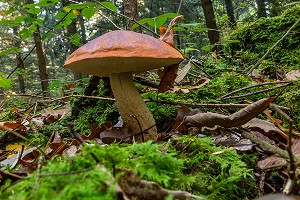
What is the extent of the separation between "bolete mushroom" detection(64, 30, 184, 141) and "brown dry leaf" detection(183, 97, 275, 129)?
1.19ft

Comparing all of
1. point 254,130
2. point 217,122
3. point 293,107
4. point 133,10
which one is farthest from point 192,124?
point 133,10

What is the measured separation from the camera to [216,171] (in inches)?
46.7

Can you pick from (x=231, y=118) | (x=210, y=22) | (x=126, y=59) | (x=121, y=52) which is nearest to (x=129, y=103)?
(x=126, y=59)

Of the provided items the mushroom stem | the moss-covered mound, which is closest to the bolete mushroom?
the mushroom stem

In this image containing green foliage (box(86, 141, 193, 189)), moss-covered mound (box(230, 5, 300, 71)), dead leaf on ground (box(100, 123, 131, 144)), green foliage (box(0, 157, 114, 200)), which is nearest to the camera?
green foliage (box(0, 157, 114, 200))

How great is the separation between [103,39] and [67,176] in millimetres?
1129

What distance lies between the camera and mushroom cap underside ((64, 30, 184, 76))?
157 centimetres

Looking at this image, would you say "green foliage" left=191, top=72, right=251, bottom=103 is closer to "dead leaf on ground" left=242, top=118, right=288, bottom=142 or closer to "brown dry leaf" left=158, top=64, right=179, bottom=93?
"brown dry leaf" left=158, top=64, right=179, bottom=93

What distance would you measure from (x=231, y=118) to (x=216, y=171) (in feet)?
1.33

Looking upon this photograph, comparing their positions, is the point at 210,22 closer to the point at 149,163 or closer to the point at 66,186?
the point at 149,163

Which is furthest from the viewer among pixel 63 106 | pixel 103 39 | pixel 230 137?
pixel 63 106

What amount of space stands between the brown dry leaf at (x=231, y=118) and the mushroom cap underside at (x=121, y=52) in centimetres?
43

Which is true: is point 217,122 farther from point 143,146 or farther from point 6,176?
point 6,176

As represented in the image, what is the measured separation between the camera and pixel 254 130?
1.62 meters
